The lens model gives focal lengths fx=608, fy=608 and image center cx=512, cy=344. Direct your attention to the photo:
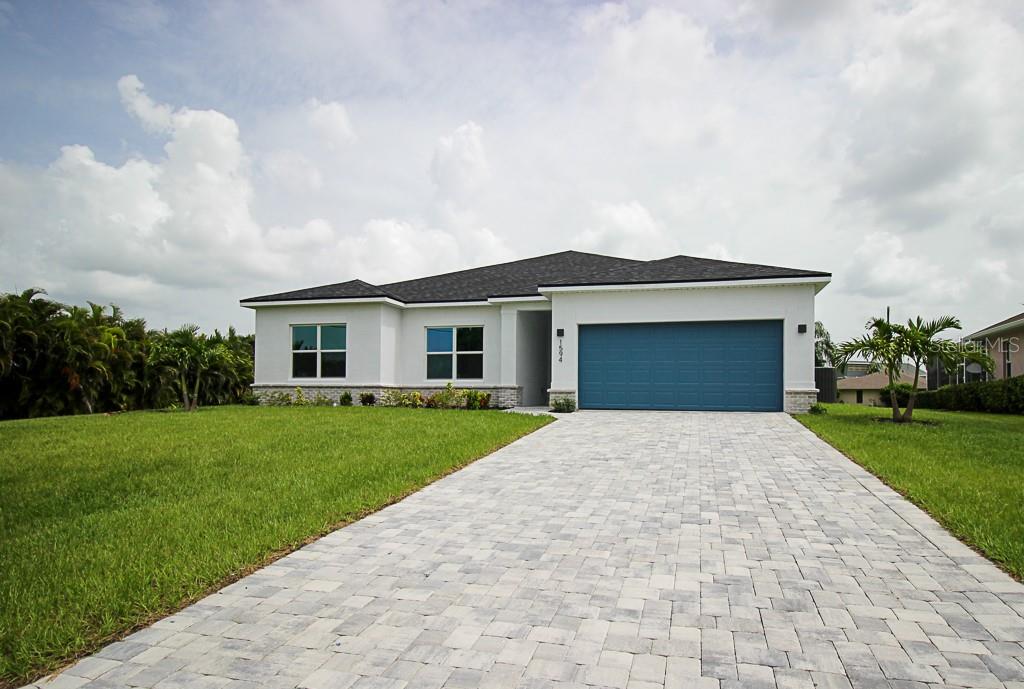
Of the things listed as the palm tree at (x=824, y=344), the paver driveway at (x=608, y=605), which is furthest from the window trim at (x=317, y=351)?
the palm tree at (x=824, y=344)

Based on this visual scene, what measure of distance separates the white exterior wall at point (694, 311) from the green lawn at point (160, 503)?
496cm

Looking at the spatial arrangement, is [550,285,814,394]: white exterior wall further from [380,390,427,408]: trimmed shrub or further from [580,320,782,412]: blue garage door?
[380,390,427,408]: trimmed shrub

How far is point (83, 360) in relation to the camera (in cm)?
1788

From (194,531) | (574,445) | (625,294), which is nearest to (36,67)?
(194,531)

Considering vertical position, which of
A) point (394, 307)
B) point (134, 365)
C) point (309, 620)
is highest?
point (394, 307)

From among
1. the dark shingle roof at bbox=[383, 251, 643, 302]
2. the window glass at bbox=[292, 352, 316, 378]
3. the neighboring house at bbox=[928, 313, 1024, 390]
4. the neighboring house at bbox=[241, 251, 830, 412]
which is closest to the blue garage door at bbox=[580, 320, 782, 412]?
the neighboring house at bbox=[241, 251, 830, 412]

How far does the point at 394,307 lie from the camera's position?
786 inches

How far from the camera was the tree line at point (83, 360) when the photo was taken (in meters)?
17.1

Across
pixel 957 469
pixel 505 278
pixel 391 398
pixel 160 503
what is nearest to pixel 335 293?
pixel 391 398

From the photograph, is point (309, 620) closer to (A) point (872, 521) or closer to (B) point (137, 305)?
(A) point (872, 521)

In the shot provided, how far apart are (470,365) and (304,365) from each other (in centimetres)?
561

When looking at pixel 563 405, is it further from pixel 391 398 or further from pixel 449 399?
pixel 391 398

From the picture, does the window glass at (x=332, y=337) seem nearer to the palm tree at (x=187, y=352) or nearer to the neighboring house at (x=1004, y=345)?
the palm tree at (x=187, y=352)

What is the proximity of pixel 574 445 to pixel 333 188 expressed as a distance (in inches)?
420
